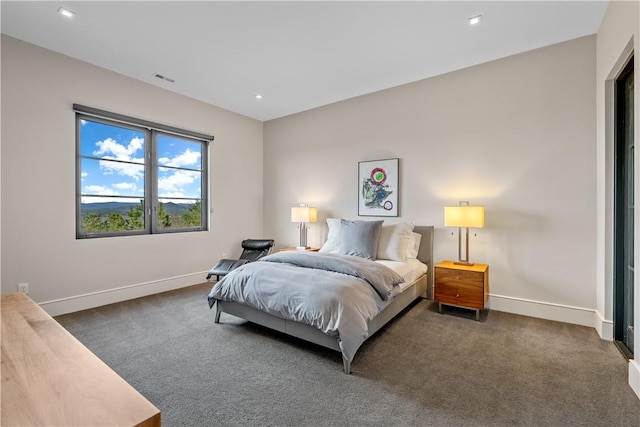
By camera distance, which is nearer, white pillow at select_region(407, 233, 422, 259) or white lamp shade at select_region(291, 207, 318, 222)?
white pillow at select_region(407, 233, 422, 259)

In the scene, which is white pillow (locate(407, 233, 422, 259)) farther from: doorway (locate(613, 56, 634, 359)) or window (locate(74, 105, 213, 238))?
window (locate(74, 105, 213, 238))

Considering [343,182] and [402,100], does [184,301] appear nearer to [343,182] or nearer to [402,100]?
[343,182]

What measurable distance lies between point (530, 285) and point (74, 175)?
5368 mm

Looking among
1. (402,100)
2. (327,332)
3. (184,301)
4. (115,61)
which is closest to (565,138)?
(402,100)

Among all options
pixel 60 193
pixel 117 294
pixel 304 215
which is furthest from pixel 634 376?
pixel 60 193

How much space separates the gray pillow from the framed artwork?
573 millimetres

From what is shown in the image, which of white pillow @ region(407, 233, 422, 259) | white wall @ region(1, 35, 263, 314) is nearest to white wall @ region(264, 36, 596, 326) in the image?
white pillow @ region(407, 233, 422, 259)

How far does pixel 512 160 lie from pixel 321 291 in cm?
271

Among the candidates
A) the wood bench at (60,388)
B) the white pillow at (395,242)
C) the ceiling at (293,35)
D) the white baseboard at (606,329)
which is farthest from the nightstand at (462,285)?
the wood bench at (60,388)

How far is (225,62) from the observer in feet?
11.7

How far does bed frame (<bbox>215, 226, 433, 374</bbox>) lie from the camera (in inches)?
94.0

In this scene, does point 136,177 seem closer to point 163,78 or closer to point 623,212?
point 163,78

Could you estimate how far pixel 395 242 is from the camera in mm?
3725

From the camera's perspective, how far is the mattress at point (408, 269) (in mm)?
3240
